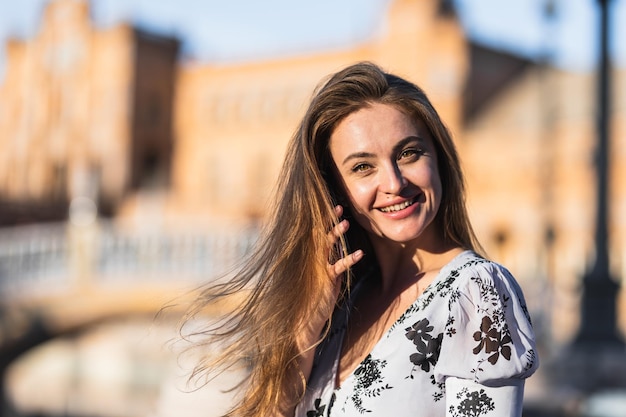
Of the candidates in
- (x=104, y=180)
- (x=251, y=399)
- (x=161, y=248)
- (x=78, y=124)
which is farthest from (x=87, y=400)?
(x=78, y=124)

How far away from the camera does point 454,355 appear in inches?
62.9

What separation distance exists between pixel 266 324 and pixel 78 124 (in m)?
43.3

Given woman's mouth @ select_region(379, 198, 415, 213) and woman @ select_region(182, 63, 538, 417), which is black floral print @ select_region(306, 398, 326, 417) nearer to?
woman @ select_region(182, 63, 538, 417)

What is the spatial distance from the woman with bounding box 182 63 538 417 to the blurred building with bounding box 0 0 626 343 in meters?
27.1

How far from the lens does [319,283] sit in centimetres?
191

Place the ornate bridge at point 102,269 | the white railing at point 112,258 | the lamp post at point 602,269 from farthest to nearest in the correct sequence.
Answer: the white railing at point 112,258
the ornate bridge at point 102,269
the lamp post at point 602,269

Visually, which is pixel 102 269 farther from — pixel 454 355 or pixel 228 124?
pixel 228 124

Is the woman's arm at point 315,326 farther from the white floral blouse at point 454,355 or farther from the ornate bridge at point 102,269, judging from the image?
the ornate bridge at point 102,269

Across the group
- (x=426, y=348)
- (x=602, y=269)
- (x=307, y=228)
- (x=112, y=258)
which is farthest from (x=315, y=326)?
(x=112, y=258)

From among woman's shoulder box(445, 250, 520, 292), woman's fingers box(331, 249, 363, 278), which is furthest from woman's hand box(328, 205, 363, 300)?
woman's shoulder box(445, 250, 520, 292)

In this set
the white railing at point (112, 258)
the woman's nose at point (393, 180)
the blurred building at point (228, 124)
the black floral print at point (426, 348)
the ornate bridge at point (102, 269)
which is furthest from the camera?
the blurred building at point (228, 124)

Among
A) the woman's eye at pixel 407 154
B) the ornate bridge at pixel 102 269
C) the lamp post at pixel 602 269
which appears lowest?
the ornate bridge at pixel 102 269

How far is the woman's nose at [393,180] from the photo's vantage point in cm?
179

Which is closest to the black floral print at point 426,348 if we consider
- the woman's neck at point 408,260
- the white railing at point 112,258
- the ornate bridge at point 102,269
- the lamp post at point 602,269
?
the woman's neck at point 408,260
